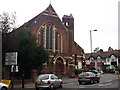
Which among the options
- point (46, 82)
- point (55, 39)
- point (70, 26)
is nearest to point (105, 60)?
point (70, 26)

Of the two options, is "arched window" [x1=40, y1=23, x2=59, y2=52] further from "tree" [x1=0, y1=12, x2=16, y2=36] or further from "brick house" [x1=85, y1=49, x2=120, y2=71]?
"brick house" [x1=85, y1=49, x2=120, y2=71]

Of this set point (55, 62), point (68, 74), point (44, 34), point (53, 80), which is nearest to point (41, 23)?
point (44, 34)

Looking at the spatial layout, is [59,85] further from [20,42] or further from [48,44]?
[48,44]

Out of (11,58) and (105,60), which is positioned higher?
(11,58)

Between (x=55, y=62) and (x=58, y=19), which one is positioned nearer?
(x=55, y=62)

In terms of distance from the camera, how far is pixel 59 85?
74.6 feet

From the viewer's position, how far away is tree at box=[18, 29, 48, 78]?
94.8ft

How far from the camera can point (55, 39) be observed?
1834 inches

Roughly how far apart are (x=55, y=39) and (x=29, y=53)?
60.0 ft

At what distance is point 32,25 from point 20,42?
1237cm

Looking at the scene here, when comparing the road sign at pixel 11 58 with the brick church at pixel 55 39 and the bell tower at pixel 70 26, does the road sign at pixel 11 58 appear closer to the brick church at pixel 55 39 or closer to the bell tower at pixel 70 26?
the brick church at pixel 55 39

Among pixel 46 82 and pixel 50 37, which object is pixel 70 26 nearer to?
pixel 50 37

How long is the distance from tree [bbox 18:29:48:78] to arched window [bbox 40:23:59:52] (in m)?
13.6

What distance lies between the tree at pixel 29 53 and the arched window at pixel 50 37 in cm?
1356
